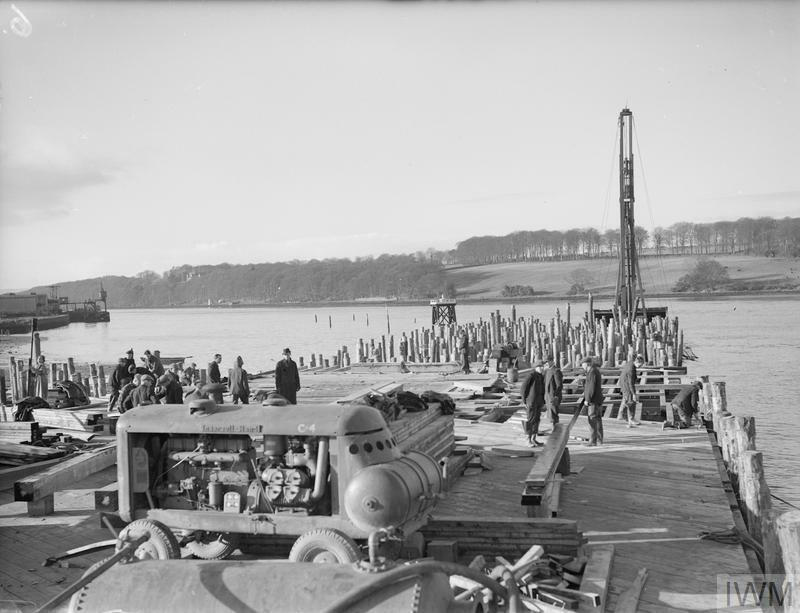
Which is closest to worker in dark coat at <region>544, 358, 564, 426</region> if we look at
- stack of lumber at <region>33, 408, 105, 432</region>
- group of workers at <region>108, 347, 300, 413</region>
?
group of workers at <region>108, 347, 300, 413</region>

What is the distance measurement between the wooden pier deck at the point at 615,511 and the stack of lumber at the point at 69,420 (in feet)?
10.6

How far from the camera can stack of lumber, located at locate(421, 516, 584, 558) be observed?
7.95 m

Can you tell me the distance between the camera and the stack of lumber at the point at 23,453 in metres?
12.8

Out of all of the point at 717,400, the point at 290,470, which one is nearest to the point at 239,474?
Result: the point at 290,470

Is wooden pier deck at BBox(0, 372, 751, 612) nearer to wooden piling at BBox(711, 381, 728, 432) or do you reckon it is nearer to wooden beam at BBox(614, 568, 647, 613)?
wooden beam at BBox(614, 568, 647, 613)

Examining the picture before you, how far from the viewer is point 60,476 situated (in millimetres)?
10234

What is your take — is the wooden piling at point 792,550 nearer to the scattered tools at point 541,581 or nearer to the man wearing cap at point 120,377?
the scattered tools at point 541,581

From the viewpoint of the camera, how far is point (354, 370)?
2941cm

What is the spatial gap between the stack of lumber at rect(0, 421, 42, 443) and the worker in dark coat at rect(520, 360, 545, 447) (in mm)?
8307

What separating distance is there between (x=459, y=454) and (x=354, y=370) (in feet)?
55.6

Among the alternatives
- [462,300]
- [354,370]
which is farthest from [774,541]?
[462,300]

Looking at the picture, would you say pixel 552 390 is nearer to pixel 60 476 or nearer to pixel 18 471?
pixel 60 476

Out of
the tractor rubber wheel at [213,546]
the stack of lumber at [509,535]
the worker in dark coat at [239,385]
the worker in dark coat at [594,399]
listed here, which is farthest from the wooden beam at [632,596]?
the worker in dark coat at [239,385]

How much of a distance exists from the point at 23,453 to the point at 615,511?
897cm
